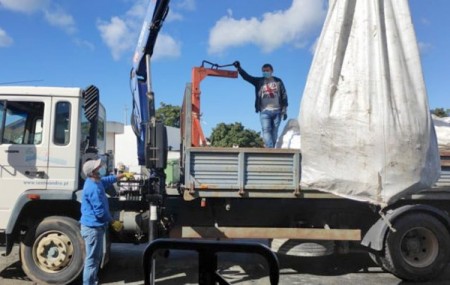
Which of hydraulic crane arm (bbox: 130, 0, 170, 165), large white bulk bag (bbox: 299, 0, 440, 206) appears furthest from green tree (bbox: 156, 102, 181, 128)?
large white bulk bag (bbox: 299, 0, 440, 206)

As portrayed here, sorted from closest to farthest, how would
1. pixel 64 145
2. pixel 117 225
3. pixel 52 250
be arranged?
1. pixel 52 250
2. pixel 64 145
3. pixel 117 225

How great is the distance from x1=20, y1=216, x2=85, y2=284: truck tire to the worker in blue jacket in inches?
123

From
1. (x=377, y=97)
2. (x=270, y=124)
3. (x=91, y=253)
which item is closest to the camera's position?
(x=377, y=97)

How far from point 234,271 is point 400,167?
10.4ft

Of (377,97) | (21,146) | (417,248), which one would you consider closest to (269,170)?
(377,97)

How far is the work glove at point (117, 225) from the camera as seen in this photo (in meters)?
6.26

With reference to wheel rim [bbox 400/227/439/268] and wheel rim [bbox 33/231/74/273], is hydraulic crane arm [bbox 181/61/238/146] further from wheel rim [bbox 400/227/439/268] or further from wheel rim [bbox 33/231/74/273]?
wheel rim [bbox 400/227/439/268]

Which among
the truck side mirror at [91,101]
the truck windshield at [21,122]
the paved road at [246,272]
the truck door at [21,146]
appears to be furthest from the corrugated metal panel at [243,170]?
the truck windshield at [21,122]

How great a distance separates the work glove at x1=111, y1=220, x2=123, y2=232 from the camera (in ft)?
20.5

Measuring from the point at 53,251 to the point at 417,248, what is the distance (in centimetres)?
487

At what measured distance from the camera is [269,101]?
7.37 meters

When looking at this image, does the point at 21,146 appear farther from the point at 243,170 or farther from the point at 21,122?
the point at 243,170

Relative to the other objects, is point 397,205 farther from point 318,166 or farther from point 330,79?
point 330,79

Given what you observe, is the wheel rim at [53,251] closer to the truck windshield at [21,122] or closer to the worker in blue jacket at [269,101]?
the truck windshield at [21,122]
